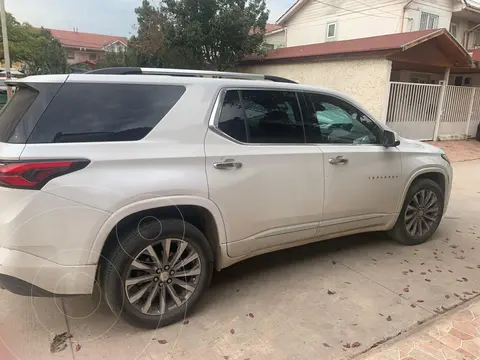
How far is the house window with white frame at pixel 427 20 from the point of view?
59.3ft

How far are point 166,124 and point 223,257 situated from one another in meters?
1.11

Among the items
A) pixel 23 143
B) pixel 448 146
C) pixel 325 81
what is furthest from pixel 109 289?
pixel 448 146

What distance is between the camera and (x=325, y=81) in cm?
1384

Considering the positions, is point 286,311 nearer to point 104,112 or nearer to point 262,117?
point 262,117

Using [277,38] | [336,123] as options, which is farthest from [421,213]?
[277,38]

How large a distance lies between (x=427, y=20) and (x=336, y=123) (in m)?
17.9

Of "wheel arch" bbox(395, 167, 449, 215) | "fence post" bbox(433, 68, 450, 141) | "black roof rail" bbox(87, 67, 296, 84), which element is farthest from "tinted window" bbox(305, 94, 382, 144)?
"fence post" bbox(433, 68, 450, 141)

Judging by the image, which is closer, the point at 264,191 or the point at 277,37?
the point at 264,191

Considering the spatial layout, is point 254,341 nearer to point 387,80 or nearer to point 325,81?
point 387,80

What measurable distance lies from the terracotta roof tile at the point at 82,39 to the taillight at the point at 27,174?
4429 cm

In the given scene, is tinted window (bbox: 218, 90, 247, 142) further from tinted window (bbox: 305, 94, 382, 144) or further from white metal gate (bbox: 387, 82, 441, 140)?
white metal gate (bbox: 387, 82, 441, 140)

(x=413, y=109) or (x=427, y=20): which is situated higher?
(x=427, y=20)

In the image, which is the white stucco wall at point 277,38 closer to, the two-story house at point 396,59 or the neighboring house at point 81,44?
the two-story house at point 396,59

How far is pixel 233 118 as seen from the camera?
297 cm
